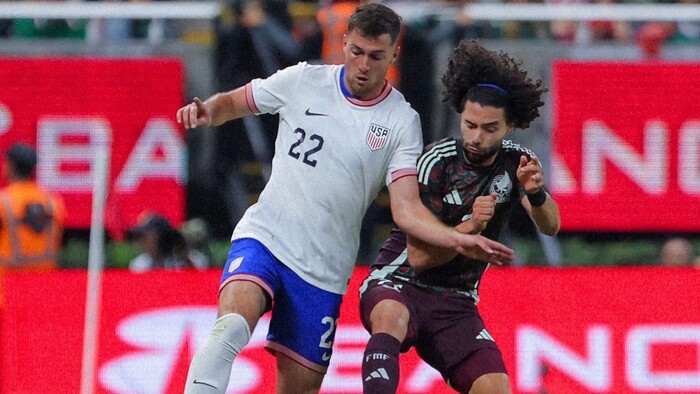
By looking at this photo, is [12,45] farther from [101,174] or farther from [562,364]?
[562,364]

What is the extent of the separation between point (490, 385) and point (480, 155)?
114 cm

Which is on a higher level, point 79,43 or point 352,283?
point 79,43

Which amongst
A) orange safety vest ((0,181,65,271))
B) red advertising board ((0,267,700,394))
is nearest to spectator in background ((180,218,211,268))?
orange safety vest ((0,181,65,271))

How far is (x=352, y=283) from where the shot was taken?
10.2m

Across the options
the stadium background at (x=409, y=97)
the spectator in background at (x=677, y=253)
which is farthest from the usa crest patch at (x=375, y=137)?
the spectator in background at (x=677, y=253)

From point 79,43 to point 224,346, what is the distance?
596cm

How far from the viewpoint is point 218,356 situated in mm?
7004

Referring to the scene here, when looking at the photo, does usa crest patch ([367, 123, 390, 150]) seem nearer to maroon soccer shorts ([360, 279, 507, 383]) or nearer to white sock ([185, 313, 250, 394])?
maroon soccer shorts ([360, 279, 507, 383])

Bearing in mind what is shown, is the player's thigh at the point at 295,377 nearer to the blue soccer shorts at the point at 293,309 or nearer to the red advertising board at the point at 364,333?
the blue soccer shorts at the point at 293,309

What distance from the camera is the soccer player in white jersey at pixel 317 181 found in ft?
24.3

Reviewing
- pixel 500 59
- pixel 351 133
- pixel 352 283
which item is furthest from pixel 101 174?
pixel 500 59

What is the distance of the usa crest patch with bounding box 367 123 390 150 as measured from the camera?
24.7 ft

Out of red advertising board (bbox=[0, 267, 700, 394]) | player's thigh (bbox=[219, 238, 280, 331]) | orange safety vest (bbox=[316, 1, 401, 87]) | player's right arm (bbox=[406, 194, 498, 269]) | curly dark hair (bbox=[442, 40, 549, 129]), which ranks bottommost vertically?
red advertising board (bbox=[0, 267, 700, 394])

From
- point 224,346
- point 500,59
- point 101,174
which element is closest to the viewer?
point 224,346
